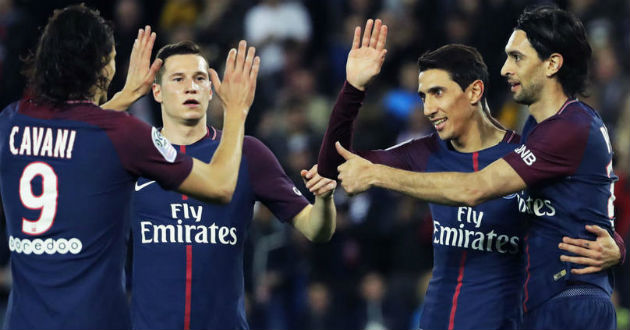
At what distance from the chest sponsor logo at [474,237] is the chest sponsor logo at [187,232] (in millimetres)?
1258

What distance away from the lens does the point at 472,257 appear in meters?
5.68

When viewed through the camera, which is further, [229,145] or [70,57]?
[229,145]

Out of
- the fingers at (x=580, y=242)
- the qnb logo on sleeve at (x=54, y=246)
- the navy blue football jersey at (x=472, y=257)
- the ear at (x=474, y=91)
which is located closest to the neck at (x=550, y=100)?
the navy blue football jersey at (x=472, y=257)

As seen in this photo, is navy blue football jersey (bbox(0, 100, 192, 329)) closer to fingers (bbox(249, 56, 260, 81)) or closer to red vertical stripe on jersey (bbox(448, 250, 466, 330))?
fingers (bbox(249, 56, 260, 81))

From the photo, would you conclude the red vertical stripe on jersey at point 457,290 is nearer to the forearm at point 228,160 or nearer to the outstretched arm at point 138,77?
the forearm at point 228,160

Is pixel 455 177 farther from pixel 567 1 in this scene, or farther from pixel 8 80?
pixel 8 80

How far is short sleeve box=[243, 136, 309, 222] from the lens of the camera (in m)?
5.87

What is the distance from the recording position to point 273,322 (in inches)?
402

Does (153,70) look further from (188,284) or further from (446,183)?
(446,183)

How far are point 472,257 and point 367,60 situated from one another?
1.28m

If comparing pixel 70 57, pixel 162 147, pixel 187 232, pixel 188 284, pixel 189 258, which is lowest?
pixel 188 284

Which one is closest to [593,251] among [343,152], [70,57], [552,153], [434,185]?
[552,153]

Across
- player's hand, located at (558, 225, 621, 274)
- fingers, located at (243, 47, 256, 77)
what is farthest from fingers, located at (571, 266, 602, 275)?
fingers, located at (243, 47, 256, 77)

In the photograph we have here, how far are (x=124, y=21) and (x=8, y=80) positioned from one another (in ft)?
5.18
